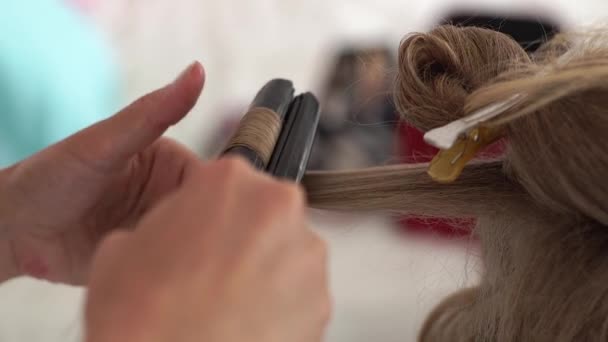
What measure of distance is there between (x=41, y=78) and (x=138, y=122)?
1.95ft

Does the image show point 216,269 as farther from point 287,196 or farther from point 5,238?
→ point 5,238

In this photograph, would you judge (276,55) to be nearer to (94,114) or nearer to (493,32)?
(94,114)

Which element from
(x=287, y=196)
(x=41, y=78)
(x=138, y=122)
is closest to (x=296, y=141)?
(x=138, y=122)

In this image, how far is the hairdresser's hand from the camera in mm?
548

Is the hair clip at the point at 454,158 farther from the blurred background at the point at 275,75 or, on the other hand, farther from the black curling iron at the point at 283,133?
the blurred background at the point at 275,75

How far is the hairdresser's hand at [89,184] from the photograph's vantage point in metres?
0.55

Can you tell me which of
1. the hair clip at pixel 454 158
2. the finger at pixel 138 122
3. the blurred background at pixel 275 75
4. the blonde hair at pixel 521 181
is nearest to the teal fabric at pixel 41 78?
the blurred background at pixel 275 75

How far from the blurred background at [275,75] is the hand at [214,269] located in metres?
0.39

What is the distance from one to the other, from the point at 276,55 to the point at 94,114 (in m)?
0.39

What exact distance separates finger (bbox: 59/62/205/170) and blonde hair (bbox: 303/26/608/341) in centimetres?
12

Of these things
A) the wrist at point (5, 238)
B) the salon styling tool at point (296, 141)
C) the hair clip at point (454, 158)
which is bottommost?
the wrist at point (5, 238)

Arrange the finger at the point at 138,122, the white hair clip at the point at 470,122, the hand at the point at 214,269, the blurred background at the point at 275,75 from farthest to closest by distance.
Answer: the blurred background at the point at 275,75 < the finger at the point at 138,122 < the white hair clip at the point at 470,122 < the hand at the point at 214,269

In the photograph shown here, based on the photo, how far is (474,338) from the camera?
0.55 meters

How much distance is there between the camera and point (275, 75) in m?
1.33
